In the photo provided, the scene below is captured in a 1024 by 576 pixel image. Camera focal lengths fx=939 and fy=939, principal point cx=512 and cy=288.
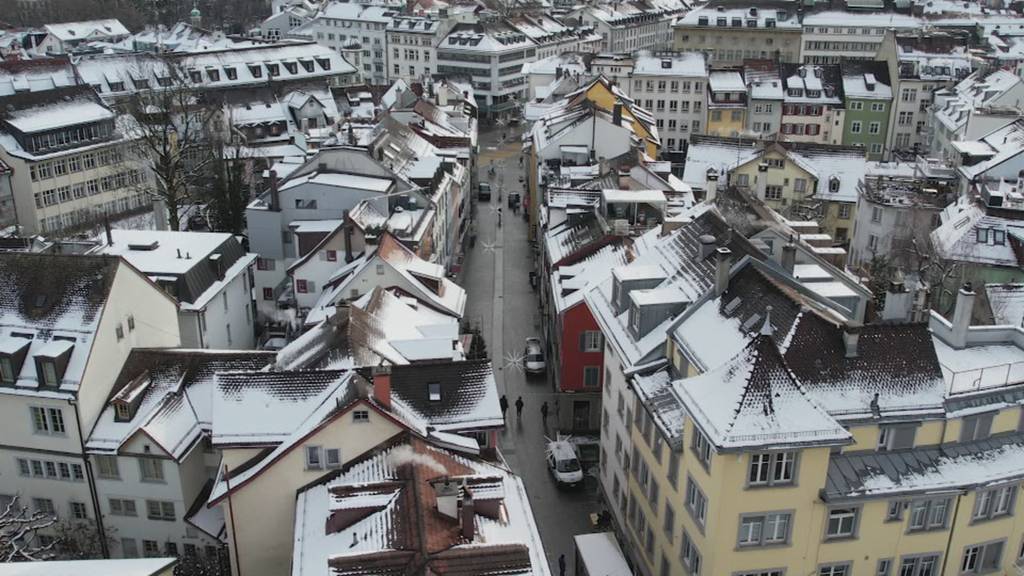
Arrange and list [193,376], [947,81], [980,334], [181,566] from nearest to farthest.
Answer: [980,334] → [181,566] → [193,376] → [947,81]

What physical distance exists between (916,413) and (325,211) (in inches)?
1736

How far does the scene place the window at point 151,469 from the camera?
41094mm

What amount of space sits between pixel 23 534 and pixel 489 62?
111 meters

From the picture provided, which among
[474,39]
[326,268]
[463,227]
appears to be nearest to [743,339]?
[326,268]

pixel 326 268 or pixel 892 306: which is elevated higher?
pixel 892 306

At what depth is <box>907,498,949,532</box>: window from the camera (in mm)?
34000

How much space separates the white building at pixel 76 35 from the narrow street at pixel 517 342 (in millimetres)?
86734

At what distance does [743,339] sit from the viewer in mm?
34719

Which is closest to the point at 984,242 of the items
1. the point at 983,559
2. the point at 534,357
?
the point at 534,357

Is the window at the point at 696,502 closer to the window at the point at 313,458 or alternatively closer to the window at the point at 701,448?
the window at the point at 701,448

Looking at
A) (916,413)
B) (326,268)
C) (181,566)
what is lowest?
(181,566)

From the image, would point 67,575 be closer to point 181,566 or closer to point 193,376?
point 181,566

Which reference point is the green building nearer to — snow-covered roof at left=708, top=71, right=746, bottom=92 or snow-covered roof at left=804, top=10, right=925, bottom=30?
snow-covered roof at left=708, top=71, right=746, bottom=92

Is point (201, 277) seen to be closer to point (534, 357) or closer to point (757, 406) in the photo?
point (534, 357)
